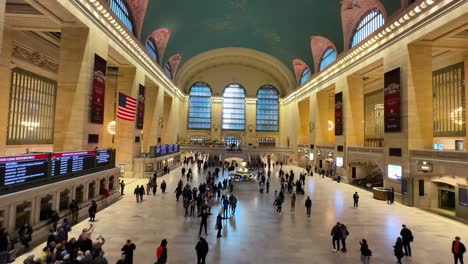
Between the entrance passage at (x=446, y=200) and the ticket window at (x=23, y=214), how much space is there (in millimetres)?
18735

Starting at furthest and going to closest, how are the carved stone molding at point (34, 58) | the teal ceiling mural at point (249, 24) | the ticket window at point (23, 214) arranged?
the teal ceiling mural at point (249, 24)
the carved stone molding at point (34, 58)
the ticket window at point (23, 214)

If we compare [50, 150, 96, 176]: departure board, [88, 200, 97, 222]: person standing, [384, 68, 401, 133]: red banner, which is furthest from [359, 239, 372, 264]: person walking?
[384, 68, 401, 133]: red banner

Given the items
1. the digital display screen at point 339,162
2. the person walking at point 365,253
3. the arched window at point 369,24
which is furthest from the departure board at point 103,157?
the arched window at point 369,24

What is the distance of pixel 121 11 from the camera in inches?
849

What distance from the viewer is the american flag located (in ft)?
59.7

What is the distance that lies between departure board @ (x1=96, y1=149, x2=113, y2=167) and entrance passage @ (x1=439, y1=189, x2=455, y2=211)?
18045mm

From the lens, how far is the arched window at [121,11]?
20391mm

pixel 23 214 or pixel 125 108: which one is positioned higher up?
pixel 125 108

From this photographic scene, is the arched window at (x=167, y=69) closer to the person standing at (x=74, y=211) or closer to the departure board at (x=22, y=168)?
the person standing at (x=74, y=211)

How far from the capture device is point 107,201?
14.0 meters

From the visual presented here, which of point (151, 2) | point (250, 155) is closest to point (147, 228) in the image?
point (151, 2)

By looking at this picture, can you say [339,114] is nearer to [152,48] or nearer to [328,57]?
[328,57]

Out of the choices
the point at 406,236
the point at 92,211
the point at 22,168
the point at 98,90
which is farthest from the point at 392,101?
the point at 22,168

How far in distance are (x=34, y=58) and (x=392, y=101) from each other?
23362mm
